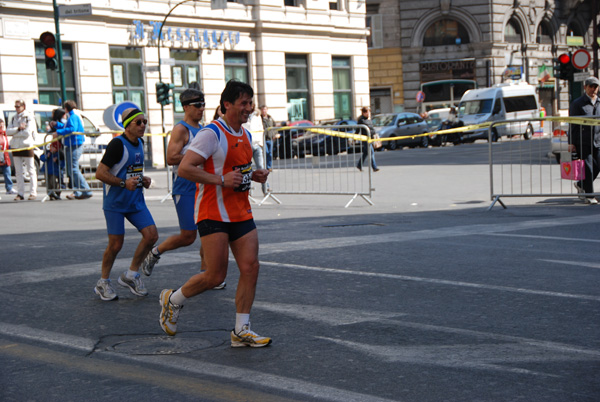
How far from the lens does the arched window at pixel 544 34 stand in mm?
59469

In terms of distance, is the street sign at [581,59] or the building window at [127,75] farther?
the building window at [127,75]

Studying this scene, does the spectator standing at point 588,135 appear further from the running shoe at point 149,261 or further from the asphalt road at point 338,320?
the running shoe at point 149,261

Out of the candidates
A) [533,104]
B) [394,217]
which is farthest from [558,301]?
[533,104]

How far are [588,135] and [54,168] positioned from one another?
10421 millimetres

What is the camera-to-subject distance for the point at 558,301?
7.15 m

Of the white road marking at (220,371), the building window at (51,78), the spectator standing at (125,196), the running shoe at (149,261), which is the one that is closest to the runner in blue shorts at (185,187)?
the running shoe at (149,261)

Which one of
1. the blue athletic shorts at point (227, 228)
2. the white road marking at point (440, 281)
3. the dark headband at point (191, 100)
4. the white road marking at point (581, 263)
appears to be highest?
the dark headband at point (191, 100)

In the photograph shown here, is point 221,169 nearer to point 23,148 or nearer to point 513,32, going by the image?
point 23,148

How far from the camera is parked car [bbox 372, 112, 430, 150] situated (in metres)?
41.2

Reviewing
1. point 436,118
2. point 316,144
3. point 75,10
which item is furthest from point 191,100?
point 436,118

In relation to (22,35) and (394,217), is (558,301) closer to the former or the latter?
(394,217)

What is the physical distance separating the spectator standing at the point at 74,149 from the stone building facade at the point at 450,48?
126 ft

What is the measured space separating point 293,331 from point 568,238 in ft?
18.0

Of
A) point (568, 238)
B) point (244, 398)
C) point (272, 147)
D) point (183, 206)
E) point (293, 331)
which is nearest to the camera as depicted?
point (244, 398)
